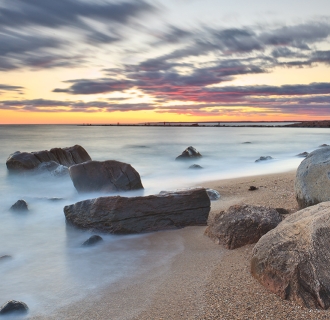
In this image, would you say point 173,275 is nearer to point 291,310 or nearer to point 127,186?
point 291,310

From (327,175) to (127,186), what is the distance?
A: 17.3 feet

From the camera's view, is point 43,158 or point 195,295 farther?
point 43,158

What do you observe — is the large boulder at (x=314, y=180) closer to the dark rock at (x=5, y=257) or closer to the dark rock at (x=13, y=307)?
the dark rock at (x=13, y=307)

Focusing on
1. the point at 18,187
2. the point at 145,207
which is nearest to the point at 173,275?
the point at 145,207

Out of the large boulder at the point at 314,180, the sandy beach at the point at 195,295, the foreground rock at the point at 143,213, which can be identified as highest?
the large boulder at the point at 314,180

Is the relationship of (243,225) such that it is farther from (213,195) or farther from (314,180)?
(213,195)

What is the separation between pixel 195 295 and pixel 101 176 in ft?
19.8

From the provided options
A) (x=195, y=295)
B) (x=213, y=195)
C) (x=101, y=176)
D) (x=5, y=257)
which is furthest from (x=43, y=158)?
(x=195, y=295)

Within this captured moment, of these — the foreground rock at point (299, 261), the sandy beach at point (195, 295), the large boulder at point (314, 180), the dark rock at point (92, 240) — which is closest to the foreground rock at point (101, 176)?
the dark rock at point (92, 240)

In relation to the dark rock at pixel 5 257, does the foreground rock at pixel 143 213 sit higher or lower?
higher

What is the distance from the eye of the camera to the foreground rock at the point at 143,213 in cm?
590

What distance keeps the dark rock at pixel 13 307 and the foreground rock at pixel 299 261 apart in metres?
2.43

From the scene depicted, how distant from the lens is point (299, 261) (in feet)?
10.8

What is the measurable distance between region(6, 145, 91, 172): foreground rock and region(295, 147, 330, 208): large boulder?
967 centimetres
